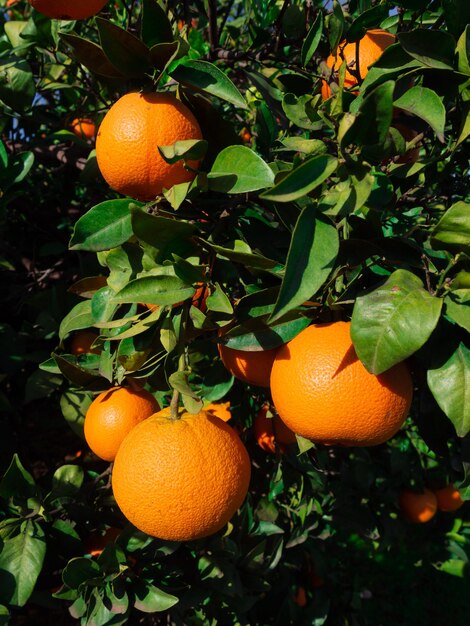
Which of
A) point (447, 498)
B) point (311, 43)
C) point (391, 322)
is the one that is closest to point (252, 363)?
point (391, 322)

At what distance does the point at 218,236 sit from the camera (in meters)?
0.95

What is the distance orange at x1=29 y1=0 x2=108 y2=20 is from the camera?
97 centimetres

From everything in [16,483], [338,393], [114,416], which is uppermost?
[338,393]

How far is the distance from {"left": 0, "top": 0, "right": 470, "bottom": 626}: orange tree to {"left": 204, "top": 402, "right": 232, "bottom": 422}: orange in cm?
4

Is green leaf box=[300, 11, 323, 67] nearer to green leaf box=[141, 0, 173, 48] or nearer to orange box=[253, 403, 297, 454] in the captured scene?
green leaf box=[141, 0, 173, 48]

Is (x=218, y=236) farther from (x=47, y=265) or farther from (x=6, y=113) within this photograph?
(x=47, y=265)

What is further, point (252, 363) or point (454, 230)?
point (252, 363)

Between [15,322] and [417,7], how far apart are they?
68.6 inches

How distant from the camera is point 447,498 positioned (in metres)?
2.53

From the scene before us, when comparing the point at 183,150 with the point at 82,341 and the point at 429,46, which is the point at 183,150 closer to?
the point at 429,46

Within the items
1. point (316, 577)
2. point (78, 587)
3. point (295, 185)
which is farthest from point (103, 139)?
→ point (316, 577)

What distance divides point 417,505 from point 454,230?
6.39ft

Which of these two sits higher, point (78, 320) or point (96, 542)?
point (78, 320)

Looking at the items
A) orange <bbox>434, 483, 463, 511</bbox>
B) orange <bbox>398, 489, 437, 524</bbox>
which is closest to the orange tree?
orange <bbox>398, 489, 437, 524</bbox>
